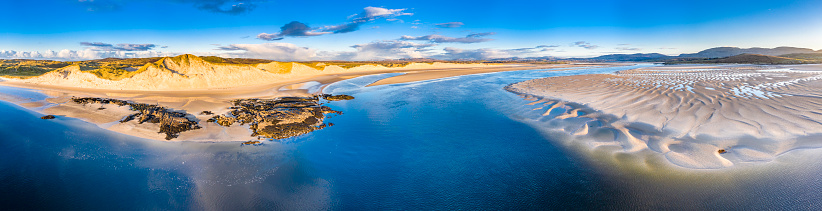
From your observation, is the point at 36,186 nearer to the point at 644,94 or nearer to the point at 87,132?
the point at 87,132

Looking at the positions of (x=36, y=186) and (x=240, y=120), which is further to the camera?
(x=240, y=120)

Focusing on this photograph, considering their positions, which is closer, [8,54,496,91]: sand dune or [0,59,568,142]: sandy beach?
[0,59,568,142]: sandy beach

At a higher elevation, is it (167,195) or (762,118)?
(762,118)

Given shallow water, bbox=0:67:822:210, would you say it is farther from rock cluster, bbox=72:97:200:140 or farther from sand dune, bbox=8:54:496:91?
sand dune, bbox=8:54:496:91

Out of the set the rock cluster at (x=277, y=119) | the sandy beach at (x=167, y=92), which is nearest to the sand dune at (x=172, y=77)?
the sandy beach at (x=167, y=92)

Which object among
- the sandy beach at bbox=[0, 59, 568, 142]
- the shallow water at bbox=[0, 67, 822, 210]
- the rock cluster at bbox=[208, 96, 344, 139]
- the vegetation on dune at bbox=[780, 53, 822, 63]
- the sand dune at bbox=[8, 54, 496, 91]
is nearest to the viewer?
the shallow water at bbox=[0, 67, 822, 210]

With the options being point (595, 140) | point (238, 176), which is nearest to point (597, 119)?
point (595, 140)

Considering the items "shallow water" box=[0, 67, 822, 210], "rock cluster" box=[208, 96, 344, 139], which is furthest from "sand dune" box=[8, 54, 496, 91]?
"shallow water" box=[0, 67, 822, 210]
